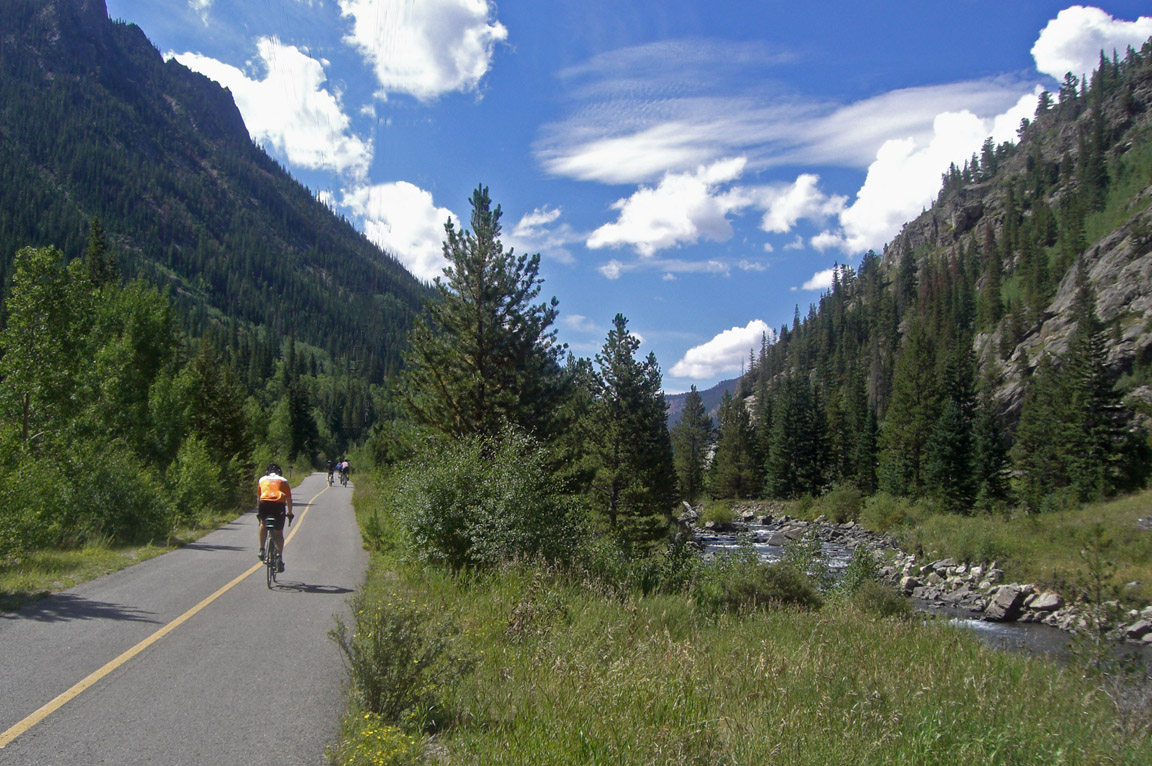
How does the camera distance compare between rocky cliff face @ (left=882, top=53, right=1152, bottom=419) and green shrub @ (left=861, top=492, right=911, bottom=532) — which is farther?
rocky cliff face @ (left=882, top=53, right=1152, bottom=419)

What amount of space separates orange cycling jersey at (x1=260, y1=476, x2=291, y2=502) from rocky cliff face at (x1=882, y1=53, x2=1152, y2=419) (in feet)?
223

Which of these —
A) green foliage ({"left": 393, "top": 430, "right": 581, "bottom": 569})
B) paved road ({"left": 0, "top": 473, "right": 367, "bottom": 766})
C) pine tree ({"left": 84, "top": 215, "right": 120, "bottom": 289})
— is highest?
pine tree ({"left": 84, "top": 215, "right": 120, "bottom": 289})

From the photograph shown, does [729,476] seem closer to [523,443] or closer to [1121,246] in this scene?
[1121,246]

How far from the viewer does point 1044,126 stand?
199 metres

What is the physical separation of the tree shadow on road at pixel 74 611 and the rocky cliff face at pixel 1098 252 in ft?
231

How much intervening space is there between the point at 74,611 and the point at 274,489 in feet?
13.0

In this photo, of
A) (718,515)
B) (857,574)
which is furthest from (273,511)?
(718,515)

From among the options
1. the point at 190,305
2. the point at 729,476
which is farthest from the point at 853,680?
the point at 190,305

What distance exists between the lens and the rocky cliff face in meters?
72.4

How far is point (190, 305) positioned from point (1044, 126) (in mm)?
263373

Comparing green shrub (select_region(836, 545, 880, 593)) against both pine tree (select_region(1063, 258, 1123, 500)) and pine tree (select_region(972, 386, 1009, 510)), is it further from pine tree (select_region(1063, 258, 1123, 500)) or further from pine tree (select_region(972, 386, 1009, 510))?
pine tree (select_region(972, 386, 1009, 510))

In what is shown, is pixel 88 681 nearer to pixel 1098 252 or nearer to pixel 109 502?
pixel 109 502

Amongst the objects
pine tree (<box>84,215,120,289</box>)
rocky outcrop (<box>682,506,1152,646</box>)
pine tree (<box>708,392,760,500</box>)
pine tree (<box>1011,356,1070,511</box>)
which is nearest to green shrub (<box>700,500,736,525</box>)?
pine tree (<box>708,392,760,500</box>)

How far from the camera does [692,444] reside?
93625 mm
